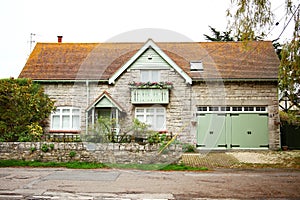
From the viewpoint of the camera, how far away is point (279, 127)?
2081cm

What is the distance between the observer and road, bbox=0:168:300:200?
9.19m

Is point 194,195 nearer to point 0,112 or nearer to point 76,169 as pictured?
point 76,169

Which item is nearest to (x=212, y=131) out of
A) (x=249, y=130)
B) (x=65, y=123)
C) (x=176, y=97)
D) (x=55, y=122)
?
(x=249, y=130)

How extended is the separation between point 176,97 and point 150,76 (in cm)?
207

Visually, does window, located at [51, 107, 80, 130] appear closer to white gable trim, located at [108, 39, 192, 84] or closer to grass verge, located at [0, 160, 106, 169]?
white gable trim, located at [108, 39, 192, 84]

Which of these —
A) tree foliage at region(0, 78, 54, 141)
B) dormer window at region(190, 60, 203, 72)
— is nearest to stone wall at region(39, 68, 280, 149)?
dormer window at region(190, 60, 203, 72)

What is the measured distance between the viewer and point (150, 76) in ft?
70.8

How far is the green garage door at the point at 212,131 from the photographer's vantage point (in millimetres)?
20984

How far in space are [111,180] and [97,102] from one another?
31.6 feet

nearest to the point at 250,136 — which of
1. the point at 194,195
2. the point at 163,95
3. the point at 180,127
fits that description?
the point at 180,127

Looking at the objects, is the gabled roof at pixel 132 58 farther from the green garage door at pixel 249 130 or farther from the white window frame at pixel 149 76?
the green garage door at pixel 249 130

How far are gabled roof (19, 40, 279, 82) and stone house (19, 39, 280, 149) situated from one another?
6 cm

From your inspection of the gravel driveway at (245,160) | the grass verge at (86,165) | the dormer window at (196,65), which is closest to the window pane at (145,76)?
the dormer window at (196,65)

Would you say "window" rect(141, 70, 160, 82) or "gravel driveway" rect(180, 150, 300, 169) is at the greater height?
"window" rect(141, 70, 160, 82)
